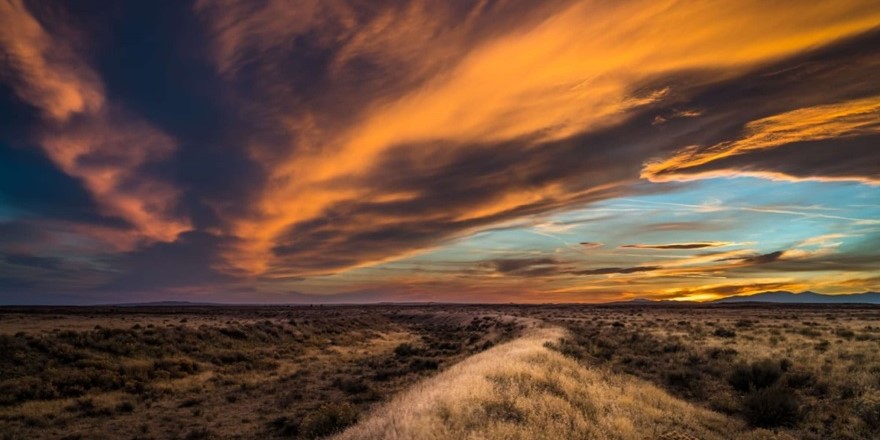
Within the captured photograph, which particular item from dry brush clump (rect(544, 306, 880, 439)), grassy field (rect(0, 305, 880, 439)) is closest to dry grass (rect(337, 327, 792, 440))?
grassy field (rect(0, 305, 880, 439))

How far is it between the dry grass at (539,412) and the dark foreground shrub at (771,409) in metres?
0.61

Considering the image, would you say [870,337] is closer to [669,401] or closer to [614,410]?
[669,401]

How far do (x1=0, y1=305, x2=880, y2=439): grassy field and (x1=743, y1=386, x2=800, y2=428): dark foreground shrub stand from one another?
42 millimetres

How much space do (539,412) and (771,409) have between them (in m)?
7.69

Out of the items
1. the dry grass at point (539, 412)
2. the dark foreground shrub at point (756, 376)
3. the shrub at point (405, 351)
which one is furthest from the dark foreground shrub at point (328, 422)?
the shrub at point (405, 351)

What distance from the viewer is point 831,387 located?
16938 millimetres

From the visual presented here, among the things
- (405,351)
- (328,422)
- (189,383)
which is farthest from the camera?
(405,351)

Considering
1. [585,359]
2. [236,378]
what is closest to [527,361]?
[585,359]

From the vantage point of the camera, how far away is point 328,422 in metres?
14.5

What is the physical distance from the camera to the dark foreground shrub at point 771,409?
45.0 ft

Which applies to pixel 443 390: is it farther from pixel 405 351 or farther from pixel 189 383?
pixel 405 351

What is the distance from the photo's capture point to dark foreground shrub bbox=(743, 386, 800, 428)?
13727mm

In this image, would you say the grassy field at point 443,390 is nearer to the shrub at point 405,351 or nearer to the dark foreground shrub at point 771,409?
the dark foreground shrub at point 771,409

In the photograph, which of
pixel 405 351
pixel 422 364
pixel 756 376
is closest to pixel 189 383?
pixel 422 364
